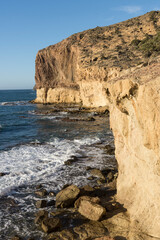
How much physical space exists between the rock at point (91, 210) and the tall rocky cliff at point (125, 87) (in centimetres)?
117

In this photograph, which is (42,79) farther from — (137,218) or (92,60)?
(137,218)

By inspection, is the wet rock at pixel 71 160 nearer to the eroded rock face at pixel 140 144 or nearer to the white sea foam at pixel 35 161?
the white sea foam at pixel 35 161

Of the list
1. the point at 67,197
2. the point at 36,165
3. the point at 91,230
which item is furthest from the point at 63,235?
the point at 36,165

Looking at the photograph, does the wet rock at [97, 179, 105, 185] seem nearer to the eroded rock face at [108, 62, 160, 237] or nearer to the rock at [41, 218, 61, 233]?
the eroded rock face at [108, 62, 160, 237]

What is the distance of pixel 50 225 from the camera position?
317 inches

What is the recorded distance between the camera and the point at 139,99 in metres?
5.92

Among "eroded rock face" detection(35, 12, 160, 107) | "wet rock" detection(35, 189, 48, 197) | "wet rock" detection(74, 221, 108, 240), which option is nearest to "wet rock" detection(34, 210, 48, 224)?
"wet rock" detection(74, 221, 108, 240)

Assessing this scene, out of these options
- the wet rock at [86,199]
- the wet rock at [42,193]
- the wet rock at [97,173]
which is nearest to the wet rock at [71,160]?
the wet rock at [97,173]

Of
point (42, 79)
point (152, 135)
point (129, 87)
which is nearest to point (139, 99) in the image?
point (129, 87)

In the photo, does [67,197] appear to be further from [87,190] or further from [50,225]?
[50,225]

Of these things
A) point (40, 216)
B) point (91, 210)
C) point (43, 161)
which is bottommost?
point (40, 216)

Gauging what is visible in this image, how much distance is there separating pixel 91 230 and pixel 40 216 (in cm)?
240

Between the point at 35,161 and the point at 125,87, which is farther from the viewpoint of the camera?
the point at 35,161

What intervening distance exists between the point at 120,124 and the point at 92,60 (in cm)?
4488
